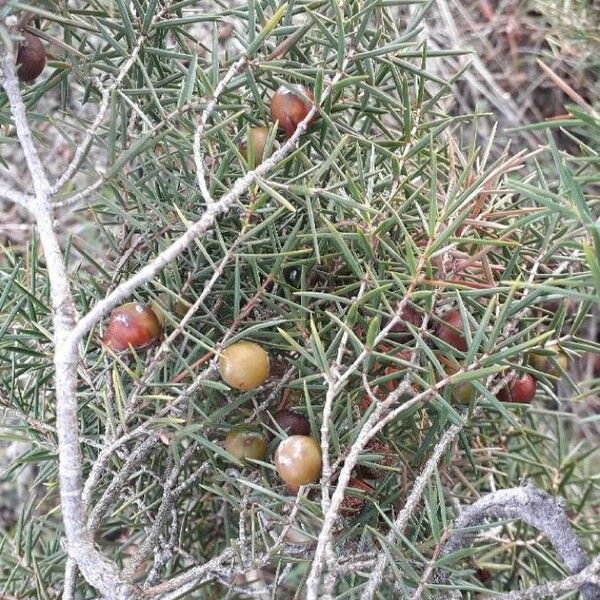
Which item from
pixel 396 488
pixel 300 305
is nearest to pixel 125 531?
pixel 396 488

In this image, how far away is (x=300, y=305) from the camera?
62cm

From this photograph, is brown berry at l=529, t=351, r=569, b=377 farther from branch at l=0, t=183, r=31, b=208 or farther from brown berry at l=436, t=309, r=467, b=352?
branch at l=0, t=183, r=31, b=208

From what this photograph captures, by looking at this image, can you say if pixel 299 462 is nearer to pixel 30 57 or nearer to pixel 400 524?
pixel 400 524

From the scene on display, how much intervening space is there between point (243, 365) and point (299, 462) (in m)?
0.09

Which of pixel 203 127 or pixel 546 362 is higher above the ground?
pixel 203 127

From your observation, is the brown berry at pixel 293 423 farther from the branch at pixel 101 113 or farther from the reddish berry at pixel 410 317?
the branch at pixel 101 113

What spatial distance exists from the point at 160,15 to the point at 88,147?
172 millimetres

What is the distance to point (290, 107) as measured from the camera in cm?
59

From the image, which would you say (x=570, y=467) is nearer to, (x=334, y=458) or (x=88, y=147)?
(x=334, y=458)

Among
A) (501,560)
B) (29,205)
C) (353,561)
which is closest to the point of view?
(29,205)

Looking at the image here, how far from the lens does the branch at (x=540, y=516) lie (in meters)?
0.59

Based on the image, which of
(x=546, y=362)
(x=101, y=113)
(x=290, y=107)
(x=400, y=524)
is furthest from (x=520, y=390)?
(x=101, y=113)

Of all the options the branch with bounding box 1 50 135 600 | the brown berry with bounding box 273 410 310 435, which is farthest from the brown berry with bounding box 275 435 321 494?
the branch with bounding box 1 50 135 600

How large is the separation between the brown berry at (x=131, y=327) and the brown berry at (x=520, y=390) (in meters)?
0.34
